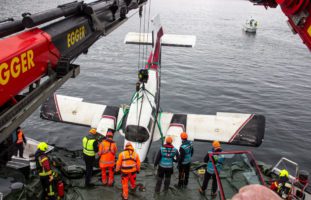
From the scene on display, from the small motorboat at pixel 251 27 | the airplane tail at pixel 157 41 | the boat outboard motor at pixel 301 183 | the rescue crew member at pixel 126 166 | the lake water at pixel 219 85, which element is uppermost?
the airplane tail at pixel 157 41

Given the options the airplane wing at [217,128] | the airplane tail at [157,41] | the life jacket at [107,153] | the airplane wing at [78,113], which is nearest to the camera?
the life jacket at [107,153]

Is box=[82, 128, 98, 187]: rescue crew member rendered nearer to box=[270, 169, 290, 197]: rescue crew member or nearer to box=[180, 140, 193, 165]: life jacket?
box=[180, 140, 193, 165]: life jacket

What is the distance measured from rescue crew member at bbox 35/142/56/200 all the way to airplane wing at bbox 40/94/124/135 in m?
5.43

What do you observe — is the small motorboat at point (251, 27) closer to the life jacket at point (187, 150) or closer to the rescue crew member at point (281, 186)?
the rescue crew member at point (281, 186)

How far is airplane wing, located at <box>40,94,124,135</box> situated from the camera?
44.8ft

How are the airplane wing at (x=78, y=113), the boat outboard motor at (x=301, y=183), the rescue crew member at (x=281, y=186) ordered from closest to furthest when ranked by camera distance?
the rescue crew member at (x=281, y=186) < the boat outboard motor at (x=301, y=183) < the airplane wing at (x=78, y=113)

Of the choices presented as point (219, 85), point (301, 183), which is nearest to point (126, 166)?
point (301, 183)

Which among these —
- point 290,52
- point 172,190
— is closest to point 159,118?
point 172,190

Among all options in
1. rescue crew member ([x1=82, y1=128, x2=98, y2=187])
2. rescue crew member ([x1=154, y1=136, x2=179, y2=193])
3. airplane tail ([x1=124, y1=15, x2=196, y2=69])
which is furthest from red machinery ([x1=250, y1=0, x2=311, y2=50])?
airplane tail ([x1=124, y1=15, x2=196, y2=69])

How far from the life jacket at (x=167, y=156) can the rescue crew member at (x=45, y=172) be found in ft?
10.5

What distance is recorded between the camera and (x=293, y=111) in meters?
21.9

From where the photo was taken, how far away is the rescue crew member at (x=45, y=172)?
7.68m

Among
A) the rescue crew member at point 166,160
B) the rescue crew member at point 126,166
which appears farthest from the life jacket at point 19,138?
the rescue crew member at point 166,160

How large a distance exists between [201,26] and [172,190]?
5382 cm
